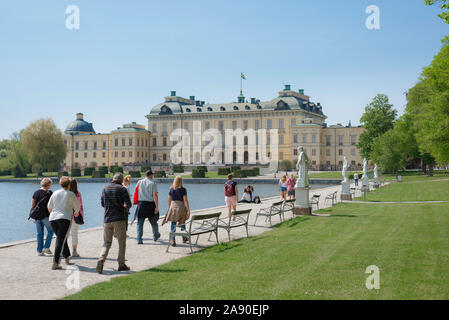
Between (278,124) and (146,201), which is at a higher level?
(278,124)

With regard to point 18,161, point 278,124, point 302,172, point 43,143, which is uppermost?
point 278,124

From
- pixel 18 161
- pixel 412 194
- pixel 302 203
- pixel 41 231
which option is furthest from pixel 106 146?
pixel 41 231

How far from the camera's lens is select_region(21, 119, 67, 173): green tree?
67.6 metres

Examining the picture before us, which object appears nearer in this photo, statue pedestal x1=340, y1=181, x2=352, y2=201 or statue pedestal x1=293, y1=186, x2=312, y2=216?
statue pedestal x1=293, y1=186, x2=312, y2=216

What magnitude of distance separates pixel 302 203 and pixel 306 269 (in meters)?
8.91

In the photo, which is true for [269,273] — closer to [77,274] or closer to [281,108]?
[77,274]

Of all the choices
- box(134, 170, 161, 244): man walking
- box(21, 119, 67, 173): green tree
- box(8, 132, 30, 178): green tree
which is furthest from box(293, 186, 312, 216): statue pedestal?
box(8, 132, 30, 178): green tree

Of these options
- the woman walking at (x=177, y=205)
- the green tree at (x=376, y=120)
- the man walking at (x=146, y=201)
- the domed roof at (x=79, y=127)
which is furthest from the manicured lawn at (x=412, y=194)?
the domed roof at (x=79, y=127)

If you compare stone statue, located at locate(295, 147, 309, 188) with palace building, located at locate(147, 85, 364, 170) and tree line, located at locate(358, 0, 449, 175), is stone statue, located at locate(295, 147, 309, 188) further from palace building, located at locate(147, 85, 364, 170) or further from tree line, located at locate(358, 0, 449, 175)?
palace building, located at locate(147, 85, 364, 170)

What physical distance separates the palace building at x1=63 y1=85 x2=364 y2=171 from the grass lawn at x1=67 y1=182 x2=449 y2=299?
73133mm

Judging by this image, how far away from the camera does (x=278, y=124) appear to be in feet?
286

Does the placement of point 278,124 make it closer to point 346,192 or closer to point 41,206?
point 346,192
